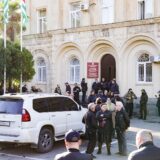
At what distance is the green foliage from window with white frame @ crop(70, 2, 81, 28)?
8.25m

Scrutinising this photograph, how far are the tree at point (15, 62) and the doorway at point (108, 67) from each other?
669 cm

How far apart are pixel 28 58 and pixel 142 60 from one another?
7.27 metres

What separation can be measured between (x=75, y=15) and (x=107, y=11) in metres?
3.26

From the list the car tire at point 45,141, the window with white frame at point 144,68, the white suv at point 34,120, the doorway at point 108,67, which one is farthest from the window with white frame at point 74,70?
the car tire at point 45,141

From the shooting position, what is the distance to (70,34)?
1131 inches

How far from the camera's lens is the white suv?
11.9 meters

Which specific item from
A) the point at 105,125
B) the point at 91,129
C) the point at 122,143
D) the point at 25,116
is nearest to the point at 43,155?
the point at 25,116

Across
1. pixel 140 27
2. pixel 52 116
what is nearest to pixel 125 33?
pixel 140 27

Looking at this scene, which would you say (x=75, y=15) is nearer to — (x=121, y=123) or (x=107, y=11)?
(x=107, y=11)

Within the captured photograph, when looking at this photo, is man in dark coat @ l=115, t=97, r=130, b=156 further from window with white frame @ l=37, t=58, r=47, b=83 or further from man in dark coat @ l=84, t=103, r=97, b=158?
window with white frame @ l=37, t=58, r=47, b=83

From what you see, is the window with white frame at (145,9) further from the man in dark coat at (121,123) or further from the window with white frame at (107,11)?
the man in dark coat at (121,123)

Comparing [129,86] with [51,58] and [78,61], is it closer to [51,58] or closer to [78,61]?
[78,61]

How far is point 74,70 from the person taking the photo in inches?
1171

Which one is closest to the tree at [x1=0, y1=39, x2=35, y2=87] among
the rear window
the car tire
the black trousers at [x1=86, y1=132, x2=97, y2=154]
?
the rear window
